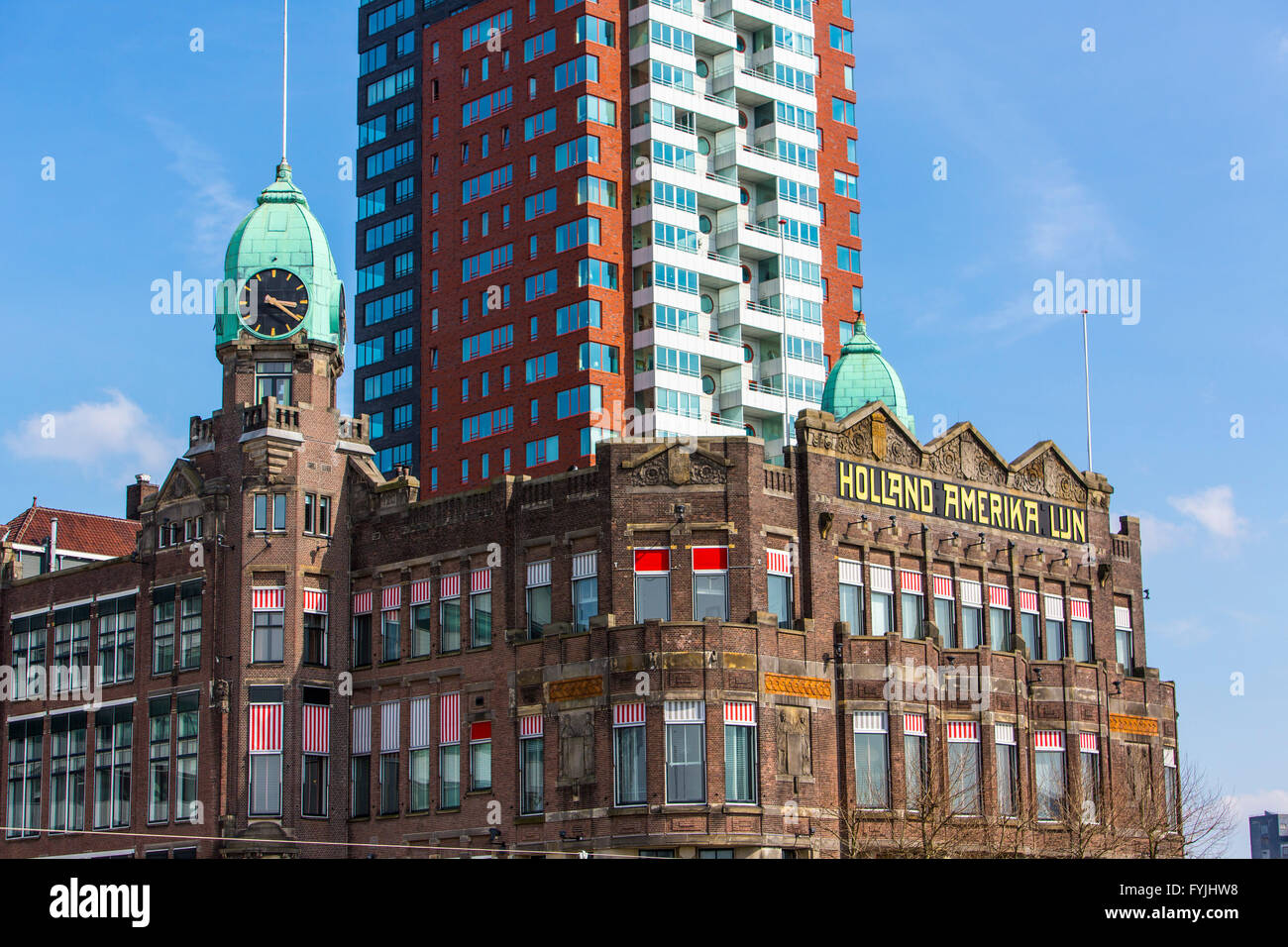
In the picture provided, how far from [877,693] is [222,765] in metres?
25.6

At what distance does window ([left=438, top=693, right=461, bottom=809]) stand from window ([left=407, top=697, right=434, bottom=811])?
2.49ft

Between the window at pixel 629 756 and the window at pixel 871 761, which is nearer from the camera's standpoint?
the window at pixel 629 756

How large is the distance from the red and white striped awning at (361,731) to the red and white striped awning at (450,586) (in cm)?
588

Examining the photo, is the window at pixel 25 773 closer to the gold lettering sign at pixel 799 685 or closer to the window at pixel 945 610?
the gold lettering sign at pixel 799 685

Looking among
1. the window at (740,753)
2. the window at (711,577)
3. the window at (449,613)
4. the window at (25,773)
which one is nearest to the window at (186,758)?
the window at (449,613)

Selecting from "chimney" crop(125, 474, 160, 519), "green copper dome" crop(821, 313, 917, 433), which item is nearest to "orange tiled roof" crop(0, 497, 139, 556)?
"chimney" crop(125, 474, 160, 519)

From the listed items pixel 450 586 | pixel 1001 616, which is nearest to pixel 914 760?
pixel 1001 616

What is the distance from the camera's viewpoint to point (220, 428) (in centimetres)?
8050

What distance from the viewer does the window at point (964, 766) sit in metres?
75.1

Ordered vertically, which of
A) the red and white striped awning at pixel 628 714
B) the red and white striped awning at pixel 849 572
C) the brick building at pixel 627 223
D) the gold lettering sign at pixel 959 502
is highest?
the brick building at pixel 627 223

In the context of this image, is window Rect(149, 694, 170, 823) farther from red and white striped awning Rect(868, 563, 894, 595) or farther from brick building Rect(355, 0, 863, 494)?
brick building Rect(355, 0, 863, 494)

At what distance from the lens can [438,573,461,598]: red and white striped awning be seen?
7725 cm
